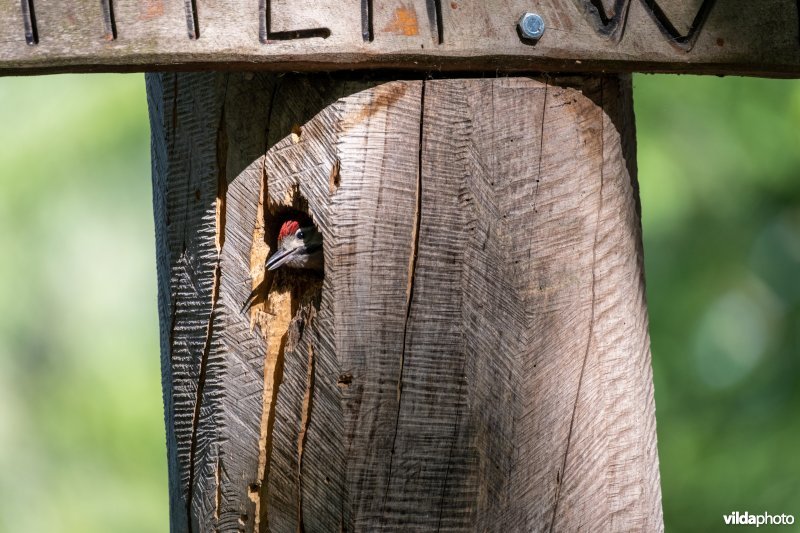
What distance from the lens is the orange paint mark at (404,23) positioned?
172cm

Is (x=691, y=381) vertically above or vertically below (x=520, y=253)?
below

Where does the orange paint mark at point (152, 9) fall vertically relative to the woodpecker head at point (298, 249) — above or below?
above

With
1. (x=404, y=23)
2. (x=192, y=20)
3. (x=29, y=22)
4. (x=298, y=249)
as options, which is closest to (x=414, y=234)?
(x=298, y=249)

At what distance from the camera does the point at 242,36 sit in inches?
66.7

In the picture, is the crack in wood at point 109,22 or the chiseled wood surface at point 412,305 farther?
the chiseled wood surface at point 412,305

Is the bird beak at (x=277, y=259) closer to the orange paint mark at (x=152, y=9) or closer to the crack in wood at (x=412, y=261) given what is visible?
the crack in wood at (x=412, y=261)

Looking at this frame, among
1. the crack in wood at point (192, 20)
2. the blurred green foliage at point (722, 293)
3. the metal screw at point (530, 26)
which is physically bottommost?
the blurred green foliage at point (722, 293)

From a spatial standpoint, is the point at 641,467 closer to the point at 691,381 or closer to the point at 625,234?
the point at 625,234

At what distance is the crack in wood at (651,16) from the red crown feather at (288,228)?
0.63 m

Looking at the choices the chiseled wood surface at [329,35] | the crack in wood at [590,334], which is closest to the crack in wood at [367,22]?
the chiseled wood surface at [329,35]

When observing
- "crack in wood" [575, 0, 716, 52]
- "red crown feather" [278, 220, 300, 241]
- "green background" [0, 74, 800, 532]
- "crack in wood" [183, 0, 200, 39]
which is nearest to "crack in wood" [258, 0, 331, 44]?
"crack in wood" [183, 0, 200, 39]

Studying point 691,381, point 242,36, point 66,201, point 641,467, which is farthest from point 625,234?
point 66,201

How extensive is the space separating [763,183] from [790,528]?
179 centimetres

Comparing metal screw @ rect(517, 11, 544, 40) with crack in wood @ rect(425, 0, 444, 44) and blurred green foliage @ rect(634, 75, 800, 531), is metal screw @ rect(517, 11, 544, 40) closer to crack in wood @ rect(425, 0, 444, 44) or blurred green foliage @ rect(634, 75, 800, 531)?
crack in wood @ rect(425, 0, 444, 44)
